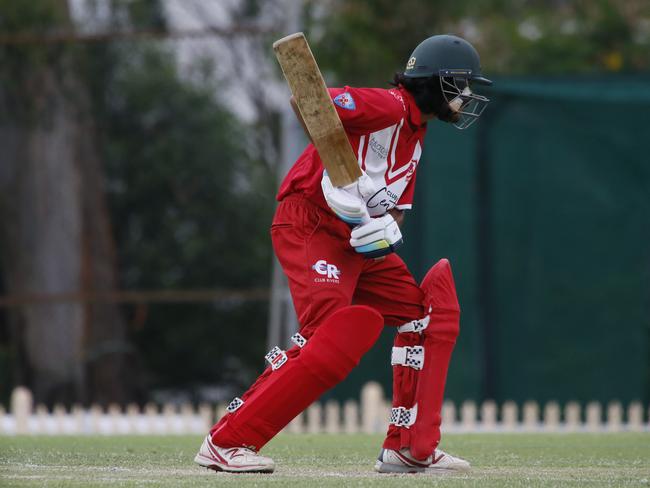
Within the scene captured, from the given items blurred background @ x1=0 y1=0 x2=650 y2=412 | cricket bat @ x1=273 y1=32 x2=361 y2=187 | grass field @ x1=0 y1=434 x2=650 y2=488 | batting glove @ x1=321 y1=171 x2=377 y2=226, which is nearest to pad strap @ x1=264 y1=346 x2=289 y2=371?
grass field @ x1=0 y1=434 x2=650 y2=488

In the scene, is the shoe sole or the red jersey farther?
the red jersey

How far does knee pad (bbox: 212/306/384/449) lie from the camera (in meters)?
5.07

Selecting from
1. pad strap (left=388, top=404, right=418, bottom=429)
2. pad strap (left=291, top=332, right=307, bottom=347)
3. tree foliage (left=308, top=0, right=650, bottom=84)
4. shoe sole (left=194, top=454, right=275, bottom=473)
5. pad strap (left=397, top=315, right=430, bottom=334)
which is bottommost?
shoe sole (left=194, top=454, right=275, bottom=473)

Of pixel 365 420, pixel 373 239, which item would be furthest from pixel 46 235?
pixel 373 239

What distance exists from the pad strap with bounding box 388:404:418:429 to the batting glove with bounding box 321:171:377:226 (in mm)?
878

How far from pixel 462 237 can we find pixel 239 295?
7.59 ft

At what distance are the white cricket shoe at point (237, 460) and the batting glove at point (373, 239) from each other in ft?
3.05

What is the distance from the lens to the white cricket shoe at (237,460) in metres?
5.18

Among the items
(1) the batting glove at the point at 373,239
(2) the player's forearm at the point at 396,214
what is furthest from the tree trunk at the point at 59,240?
(1) the batting glove at the point at 373,239

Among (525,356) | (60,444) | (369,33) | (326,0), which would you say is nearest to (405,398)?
(60,444)

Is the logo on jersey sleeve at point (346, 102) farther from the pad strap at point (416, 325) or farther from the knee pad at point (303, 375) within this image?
the pad strap at point (416, 325)

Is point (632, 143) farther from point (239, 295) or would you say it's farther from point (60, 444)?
point (60, 444)

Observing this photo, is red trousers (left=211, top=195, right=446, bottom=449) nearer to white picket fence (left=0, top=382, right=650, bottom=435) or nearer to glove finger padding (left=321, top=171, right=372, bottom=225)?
glove finger padding (left=321, top=171, right=372, bottom=225)

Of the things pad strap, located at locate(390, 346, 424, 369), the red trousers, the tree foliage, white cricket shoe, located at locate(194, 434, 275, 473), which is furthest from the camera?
the tree foliage
